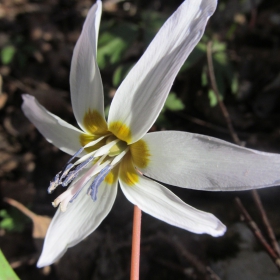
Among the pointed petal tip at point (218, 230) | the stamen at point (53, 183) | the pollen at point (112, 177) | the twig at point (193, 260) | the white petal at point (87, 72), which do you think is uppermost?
the white petal at point (87, 72)

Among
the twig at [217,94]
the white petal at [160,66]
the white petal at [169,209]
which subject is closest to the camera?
the white petal at [160,66]

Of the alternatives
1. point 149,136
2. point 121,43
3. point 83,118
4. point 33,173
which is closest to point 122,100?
point 149,136

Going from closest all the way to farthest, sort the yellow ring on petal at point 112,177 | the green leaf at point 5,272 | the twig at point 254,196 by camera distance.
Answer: the green leaf at point 5,272, the yellow ring on petal at point 112,177, the twig at point 254,196

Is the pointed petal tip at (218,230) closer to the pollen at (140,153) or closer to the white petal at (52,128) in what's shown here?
the pollen at (140,153)

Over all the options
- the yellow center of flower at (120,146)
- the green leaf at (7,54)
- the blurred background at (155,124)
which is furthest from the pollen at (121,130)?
the green leaf at (7,54)

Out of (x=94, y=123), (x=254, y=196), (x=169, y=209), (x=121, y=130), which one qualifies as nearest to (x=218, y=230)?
(x=169, y=209)

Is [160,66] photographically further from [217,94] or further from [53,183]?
[217,94]
